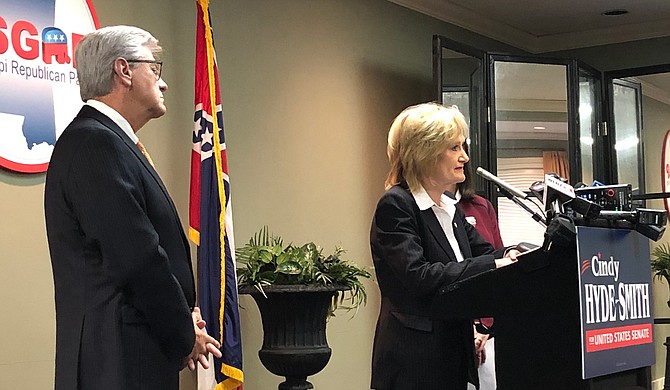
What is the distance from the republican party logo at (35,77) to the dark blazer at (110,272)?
113cm

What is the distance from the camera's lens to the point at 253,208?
411 centimetres

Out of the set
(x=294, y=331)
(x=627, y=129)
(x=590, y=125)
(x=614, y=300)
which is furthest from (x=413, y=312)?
(x=627, y=129)

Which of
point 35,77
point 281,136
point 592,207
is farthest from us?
point 281,136

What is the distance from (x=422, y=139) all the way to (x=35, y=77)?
1465mm

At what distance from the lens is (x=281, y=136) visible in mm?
4270

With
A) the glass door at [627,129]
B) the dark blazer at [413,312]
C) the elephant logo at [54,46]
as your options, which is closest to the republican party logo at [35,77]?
the elephant logo at [54,46]

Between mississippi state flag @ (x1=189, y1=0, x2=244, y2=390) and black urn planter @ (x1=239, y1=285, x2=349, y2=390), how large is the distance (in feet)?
0.66

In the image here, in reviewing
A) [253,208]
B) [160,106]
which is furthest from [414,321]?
[253,208]

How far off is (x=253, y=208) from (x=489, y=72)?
72.5 inches

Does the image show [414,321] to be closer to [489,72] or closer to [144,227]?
[144,227]

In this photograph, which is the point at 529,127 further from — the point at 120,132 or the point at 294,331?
the point at 120,132

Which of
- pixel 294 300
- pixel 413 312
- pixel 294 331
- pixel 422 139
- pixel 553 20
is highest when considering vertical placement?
pixel 553 20

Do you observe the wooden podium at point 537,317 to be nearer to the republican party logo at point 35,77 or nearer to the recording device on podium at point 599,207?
the recording device on podium at point 599,207

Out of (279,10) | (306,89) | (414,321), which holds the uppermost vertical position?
(279,10)
